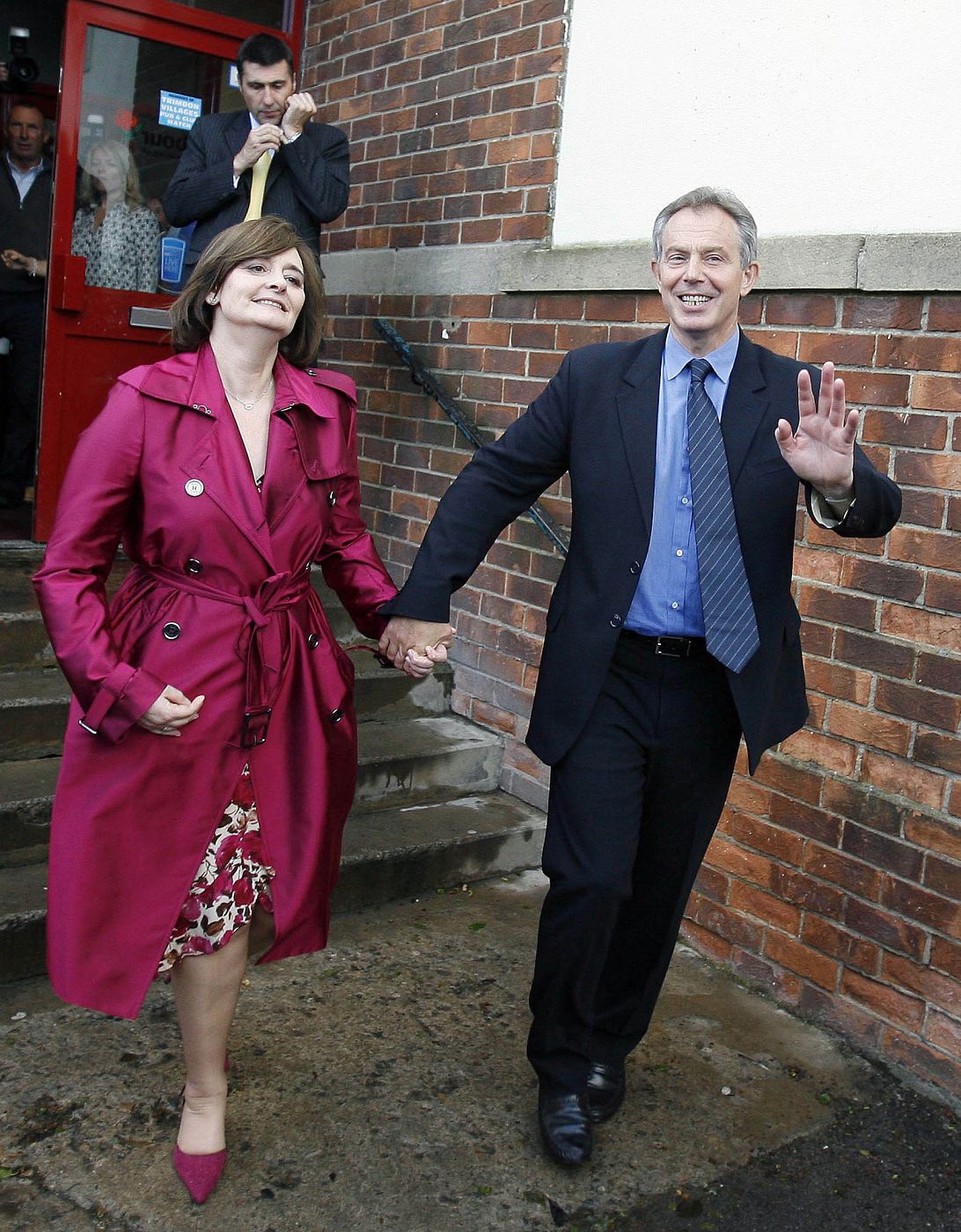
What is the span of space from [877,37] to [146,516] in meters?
2.41

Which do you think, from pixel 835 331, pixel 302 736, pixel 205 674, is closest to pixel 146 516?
pixel 205 674

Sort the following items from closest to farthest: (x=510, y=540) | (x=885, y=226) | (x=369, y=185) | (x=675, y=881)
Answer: (x=675, y=881) → (x=885, y=226) → (x=510, y=540) → (x=369, y=185)

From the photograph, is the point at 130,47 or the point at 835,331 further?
the point at 130,47

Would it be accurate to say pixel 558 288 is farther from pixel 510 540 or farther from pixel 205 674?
pixel 205 674

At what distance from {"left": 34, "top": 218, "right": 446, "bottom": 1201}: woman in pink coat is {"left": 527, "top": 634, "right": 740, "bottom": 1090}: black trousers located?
20.4 inches

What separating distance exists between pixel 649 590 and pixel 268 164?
2.77m

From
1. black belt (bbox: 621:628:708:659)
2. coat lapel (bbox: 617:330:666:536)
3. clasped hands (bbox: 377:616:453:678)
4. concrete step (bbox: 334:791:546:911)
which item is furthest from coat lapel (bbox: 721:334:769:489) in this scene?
concrete step (bbox: 334:791:546:911)

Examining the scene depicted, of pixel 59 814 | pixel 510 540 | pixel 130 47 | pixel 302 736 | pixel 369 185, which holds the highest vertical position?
pixel 130 47

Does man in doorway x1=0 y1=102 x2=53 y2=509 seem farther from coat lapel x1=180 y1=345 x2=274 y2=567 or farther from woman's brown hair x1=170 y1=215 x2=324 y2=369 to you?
coat lapel x1=180 y1=345 x2=274 y2=567

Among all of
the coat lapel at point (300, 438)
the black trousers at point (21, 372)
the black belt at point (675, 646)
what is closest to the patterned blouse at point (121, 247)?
the black trousers at point (21, 372)

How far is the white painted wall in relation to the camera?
339 centimetres

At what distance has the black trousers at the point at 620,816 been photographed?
9.28 feet

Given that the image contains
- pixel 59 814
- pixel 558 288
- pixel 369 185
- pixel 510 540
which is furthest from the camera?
pixel 369 185

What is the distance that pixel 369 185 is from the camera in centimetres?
575
